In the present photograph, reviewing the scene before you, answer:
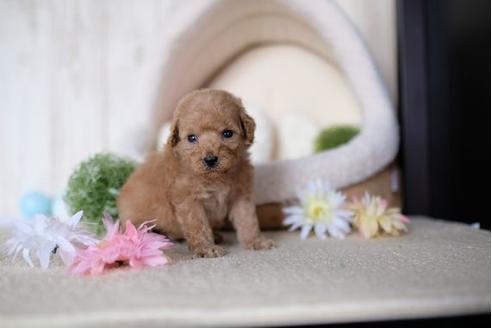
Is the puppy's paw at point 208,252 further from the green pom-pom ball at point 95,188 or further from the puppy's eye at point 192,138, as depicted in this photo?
the green pom-pom ball at point 95,188

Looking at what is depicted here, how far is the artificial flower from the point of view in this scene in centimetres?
156

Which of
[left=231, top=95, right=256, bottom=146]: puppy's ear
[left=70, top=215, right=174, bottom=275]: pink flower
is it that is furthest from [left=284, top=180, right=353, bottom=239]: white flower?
[left=70, top=215, right=174, bottom=275]: pink flower

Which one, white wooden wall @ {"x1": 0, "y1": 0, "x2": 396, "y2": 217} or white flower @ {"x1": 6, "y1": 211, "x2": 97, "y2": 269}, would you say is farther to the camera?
white wooden wall @ {"x1": 0, "y1": 0, "x2": 396, "y2": 217}

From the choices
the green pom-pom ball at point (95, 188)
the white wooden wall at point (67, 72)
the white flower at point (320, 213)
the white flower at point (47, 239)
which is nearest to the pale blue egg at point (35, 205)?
the white wooden wall at point (67, 72)

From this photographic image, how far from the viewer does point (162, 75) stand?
7.04 feet

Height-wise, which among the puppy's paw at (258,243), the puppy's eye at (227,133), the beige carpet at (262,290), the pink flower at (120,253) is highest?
the puppy's eye at (227,133)

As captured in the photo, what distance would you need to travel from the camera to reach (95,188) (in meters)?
1.62

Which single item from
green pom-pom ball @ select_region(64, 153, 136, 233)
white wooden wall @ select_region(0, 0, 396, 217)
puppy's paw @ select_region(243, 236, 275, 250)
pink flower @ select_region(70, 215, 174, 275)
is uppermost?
white wooden wall @ select_region(0, 0, 396, 217)

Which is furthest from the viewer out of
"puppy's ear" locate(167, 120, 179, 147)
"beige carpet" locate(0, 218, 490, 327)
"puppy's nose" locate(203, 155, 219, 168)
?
"puppy's ear" locate(167, 120, 179, 147)

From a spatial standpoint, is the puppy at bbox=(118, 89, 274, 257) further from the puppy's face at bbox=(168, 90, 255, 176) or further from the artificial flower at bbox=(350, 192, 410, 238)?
the artificial flower at bbox=(350, 192, 410, 238)

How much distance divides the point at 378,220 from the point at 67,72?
1.93 meters

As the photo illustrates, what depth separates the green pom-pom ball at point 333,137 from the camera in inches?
84.4

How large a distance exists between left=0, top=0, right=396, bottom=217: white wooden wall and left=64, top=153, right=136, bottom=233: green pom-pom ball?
34.8 inches

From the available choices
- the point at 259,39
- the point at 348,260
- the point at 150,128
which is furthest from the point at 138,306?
the point at 259,39
